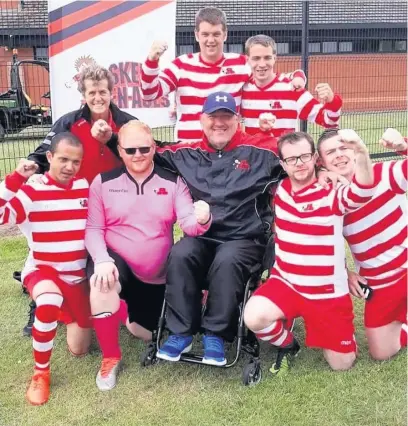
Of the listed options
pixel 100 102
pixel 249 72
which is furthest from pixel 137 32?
pixel 100 102

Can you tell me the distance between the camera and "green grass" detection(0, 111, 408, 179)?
1051 centimetres

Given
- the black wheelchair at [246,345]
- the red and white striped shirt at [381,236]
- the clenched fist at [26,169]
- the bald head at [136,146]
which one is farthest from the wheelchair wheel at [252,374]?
the clenched fist at [26,169]

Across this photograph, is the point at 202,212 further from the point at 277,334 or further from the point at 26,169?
the point at 26,169

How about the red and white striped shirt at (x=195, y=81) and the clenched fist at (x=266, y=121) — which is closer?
the clenched fist at (x=266, y=121)

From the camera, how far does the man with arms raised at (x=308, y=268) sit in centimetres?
308

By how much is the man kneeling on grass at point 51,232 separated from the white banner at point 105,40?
1648 mm

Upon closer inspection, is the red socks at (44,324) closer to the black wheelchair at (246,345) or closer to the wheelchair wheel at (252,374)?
the black wheelchair at (246,345)

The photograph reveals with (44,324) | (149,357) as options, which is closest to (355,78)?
(149,357)

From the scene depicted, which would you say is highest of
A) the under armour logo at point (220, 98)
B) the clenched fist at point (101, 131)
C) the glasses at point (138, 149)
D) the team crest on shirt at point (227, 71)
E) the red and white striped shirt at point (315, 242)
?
the team crest on shirt at point (227, 71)

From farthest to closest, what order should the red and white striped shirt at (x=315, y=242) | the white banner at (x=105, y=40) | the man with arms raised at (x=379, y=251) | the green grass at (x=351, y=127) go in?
the green grass at (x=351, y=127), the white banner at (x=105, y=40), the man with arms raised at (x=379, y=251), the red and white striped shirt at (x=315, y=242)

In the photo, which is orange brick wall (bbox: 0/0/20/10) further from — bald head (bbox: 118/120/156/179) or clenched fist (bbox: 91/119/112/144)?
bald head (bbox: 118/120/156/179)

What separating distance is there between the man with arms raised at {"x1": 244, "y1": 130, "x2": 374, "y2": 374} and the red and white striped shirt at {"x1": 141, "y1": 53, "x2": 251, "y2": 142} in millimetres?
1136

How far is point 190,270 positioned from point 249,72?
1770 mm

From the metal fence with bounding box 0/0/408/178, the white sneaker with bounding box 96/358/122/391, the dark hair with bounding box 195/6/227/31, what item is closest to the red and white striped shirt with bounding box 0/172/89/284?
the white sneaker with bounding box 96/358/122/391
